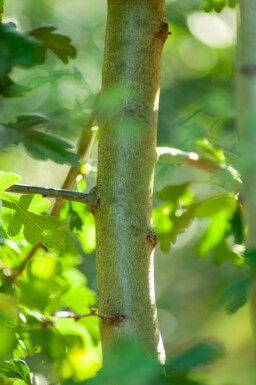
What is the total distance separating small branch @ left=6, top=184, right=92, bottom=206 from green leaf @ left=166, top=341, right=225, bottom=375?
1.40 feet

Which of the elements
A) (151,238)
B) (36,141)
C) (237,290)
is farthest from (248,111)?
(36,141)

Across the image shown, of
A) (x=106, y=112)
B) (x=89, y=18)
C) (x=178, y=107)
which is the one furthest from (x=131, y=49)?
(x=89, y=18)

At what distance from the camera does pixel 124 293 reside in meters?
0.87

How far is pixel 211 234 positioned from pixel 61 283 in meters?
0.28

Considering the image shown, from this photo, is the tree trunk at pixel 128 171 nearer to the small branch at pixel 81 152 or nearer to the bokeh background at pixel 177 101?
the small branch at pixel 81 152

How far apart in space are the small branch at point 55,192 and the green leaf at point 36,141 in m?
0.14

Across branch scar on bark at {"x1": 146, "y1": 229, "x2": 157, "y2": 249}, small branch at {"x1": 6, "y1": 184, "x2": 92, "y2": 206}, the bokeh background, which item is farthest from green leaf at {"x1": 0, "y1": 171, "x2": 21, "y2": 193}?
the bokeh background

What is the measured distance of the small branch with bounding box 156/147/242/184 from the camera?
113 centimetres

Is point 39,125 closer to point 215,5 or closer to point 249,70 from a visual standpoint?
point 215,5

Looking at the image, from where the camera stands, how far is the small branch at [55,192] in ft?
3.09

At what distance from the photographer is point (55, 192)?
37.5 inches

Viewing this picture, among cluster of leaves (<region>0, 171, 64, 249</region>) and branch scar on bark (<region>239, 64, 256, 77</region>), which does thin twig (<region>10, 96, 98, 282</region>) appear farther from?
branch scar on bark (<region>239, 64, 256, 77</region>)

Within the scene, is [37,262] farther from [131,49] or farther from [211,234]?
[131,49]

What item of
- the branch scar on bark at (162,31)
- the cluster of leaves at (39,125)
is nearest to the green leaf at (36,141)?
the cluster of leaves at (39,125)
